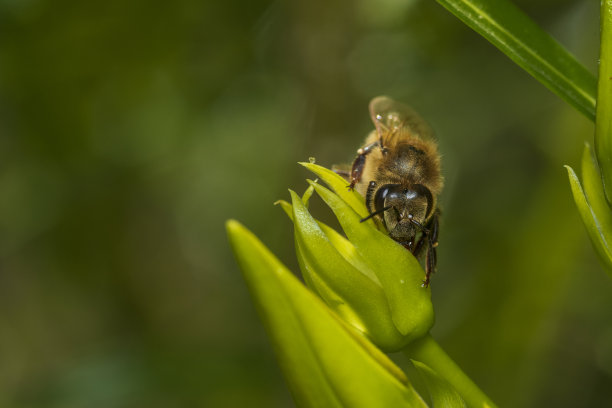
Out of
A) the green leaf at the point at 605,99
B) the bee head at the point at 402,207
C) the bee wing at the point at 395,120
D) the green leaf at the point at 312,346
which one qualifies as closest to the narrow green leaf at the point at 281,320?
the green leaf at the point at 312,346

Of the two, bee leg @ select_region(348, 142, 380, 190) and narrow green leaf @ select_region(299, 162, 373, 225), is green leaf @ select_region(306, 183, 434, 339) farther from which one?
bee leg @ select_region(348, 142, 380, 190)

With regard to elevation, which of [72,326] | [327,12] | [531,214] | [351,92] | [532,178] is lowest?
[72,326]

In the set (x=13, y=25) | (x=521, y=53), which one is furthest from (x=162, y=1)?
(x=521, y=53)

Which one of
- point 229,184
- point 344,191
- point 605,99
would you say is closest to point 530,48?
point 605,99

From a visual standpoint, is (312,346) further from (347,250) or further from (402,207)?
(402,207)

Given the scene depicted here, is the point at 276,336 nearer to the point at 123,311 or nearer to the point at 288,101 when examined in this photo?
the point at 288,101

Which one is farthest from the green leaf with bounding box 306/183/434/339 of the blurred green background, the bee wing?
the blurred green background

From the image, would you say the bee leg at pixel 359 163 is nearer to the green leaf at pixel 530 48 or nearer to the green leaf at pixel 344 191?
the green leaf at pixel 344 191
